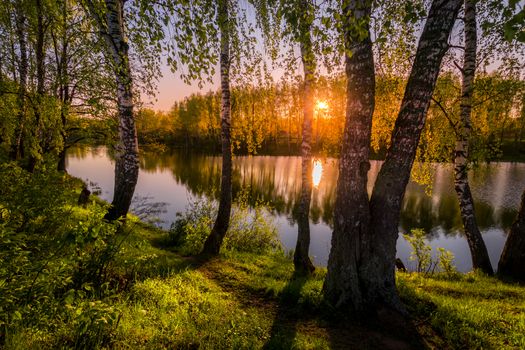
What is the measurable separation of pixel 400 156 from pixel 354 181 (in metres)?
0.85

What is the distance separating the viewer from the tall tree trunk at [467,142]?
24.2 feet

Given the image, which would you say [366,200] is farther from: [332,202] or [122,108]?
[332,202]

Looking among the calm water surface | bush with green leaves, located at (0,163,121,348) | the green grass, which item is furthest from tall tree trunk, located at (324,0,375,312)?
the calm water surface

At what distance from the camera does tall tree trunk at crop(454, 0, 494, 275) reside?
7.38 meters

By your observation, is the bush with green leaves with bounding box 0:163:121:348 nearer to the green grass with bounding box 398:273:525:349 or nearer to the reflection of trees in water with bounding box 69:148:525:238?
the green grass with bounding box 398:273:525:349

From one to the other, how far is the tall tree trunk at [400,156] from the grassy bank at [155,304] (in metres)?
0.70

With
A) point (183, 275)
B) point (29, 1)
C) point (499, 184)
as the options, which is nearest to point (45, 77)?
point (29, 1)

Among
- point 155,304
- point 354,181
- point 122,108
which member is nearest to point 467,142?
point 354,181

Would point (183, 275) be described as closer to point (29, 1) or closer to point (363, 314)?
point (363, 314)

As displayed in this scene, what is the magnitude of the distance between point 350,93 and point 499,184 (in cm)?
3631

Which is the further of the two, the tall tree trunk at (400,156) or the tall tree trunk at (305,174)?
the tall tree trunk at (305,174)

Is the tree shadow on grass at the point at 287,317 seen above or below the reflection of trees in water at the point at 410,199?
above

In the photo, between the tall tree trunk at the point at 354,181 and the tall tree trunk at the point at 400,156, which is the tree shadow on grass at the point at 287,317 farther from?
the tall tree trunk at the point at 400,156

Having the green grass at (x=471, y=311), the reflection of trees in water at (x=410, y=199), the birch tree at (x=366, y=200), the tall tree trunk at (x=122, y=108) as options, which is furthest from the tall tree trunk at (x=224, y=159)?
the green grass at (x=471, y=311)
